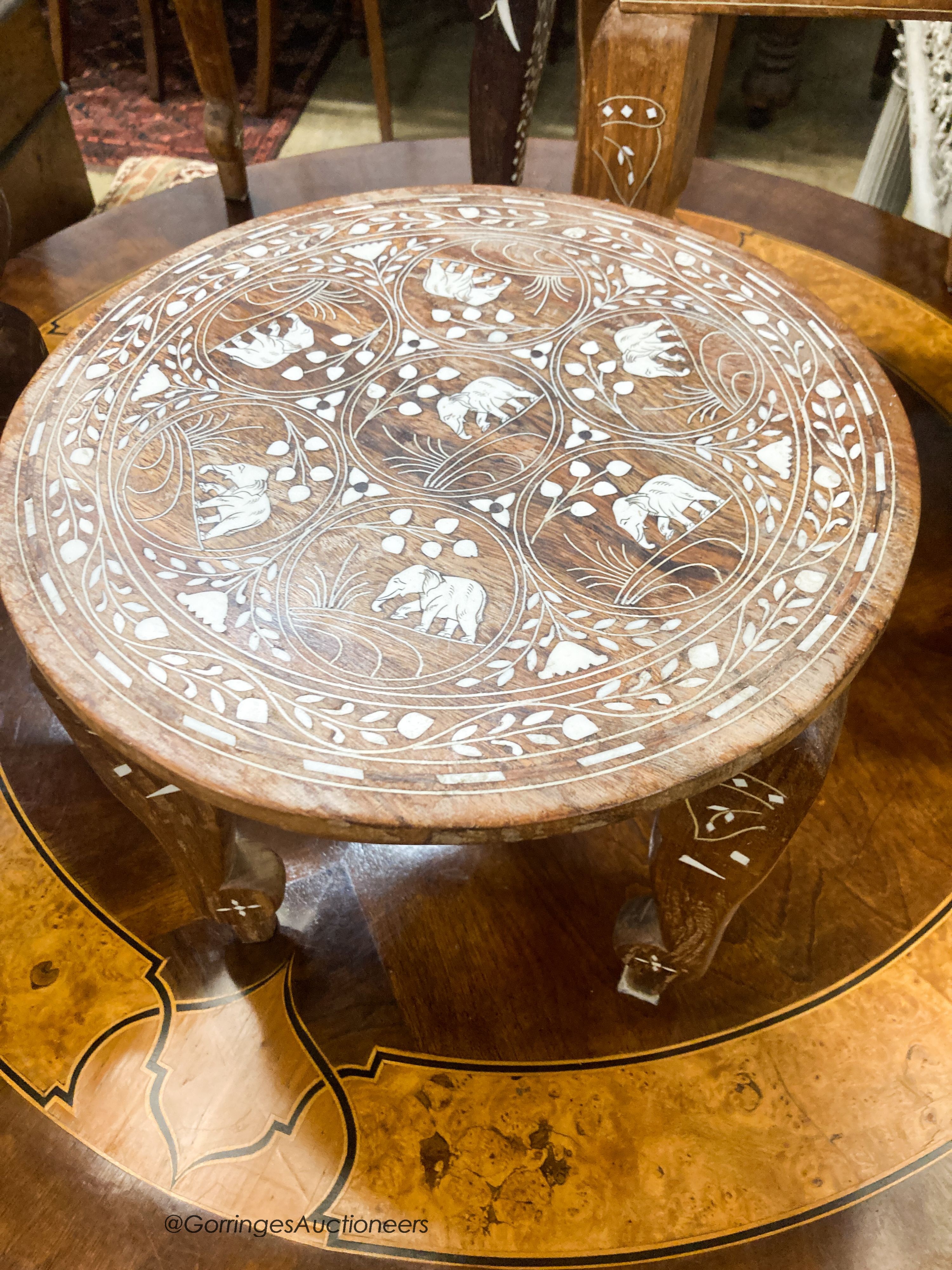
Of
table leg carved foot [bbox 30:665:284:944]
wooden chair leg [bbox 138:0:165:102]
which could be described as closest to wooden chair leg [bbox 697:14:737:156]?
wooden chair leg [bbox 138:0:165:102]

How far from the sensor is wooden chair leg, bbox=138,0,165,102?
2.55 meters

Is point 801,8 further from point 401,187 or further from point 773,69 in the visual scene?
point 773,69

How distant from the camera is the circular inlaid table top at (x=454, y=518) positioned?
2.06 ft

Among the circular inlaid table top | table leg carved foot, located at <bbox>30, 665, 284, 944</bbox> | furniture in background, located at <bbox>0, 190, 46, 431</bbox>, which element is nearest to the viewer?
the circular inlaid table top

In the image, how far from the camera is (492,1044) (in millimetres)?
913

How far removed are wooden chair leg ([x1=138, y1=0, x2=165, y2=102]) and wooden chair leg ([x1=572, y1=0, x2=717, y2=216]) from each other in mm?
1943

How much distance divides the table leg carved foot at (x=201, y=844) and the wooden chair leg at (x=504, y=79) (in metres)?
1.00

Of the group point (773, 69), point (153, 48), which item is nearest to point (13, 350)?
point (153, 48)

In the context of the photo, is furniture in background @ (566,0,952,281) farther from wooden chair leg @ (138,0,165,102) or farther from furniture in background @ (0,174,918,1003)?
wooden chair leg @ (138,0,165,102)

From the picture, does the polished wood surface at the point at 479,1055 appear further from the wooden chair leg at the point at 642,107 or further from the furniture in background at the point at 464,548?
the wooden chair leg at the point at 642,107

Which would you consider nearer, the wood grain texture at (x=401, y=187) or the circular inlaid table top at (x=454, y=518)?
the circular inlaid table top at (x=454, y=518)

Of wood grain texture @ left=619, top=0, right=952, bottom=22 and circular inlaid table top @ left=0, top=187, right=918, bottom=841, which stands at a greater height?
wood grain texture @ left=619, top=0, right=952, bottom=22

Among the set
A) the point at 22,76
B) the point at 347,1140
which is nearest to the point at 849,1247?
the point at 347,1140

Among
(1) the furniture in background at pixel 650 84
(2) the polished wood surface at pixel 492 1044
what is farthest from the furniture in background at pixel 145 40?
(2) the polished wood surface at pixel 492 1044
